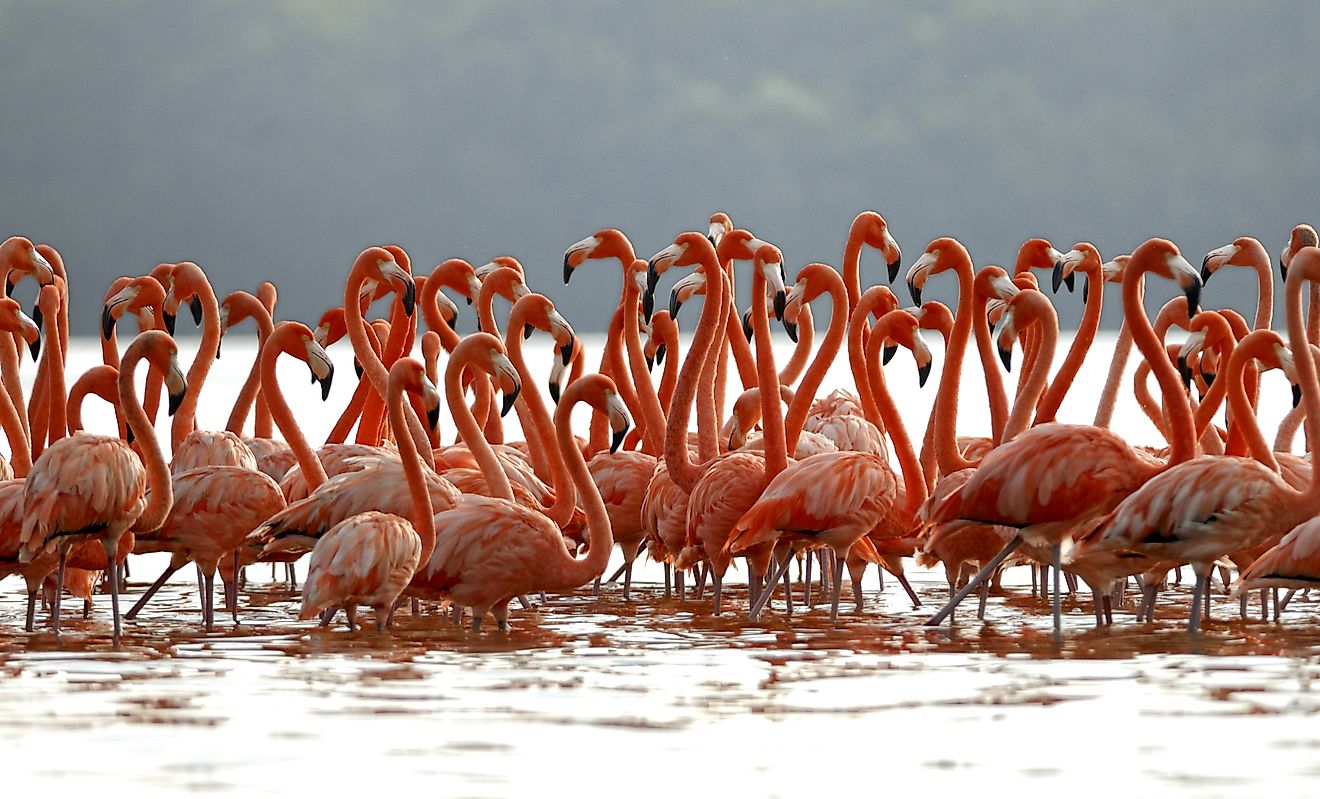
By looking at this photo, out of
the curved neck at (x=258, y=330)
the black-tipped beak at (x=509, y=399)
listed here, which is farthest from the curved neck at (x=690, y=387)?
the curved neck at (x=258, y=330)

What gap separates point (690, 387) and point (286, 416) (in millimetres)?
1879

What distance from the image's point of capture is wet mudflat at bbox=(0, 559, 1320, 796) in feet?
14.9

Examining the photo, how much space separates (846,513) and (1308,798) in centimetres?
360

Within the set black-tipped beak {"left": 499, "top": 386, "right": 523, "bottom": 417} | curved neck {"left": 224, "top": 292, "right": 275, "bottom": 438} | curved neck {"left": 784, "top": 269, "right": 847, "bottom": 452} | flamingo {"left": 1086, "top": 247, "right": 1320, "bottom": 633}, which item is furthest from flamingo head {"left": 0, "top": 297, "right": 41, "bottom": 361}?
flamingo {"left": 1086, "top": 247, "right": 1320, "bottom": 633}

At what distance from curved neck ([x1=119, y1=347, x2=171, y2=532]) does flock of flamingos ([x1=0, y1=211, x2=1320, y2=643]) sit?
0.01 metres

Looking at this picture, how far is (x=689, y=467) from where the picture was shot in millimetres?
8750

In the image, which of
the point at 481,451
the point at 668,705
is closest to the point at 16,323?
the point at 481,451

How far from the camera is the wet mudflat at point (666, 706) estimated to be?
4.54 m

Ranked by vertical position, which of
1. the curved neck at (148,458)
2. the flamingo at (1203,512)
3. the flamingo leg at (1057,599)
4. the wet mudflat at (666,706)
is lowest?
the wet mudflat at (666,706)

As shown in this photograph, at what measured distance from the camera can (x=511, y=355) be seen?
33.4ft

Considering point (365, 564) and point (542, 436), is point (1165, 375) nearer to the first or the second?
point (542, 436)

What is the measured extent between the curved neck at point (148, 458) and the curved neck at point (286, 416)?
91cm

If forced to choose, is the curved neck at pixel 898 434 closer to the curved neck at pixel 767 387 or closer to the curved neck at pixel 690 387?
the curved neck at pixel 767 387

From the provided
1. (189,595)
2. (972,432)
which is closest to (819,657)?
(189,595)
